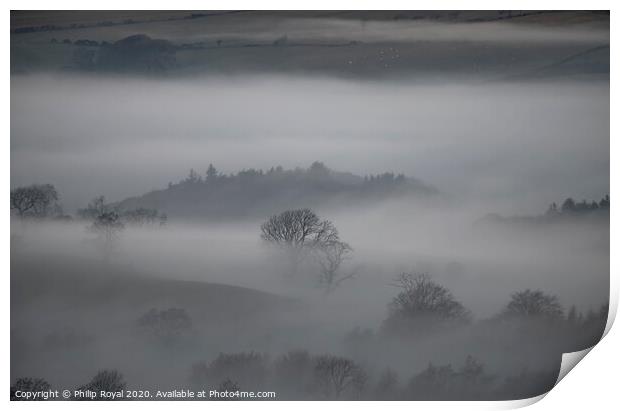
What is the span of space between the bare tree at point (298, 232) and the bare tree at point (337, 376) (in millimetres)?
469

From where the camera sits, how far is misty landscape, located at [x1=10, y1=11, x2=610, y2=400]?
4.60m

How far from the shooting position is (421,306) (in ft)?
15.3

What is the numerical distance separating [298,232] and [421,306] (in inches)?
27.1

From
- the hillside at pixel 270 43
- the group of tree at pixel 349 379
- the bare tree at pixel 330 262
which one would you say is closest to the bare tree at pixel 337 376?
the group of tree at pixel 349 379

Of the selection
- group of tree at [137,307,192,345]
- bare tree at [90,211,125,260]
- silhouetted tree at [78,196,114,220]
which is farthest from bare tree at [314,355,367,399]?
silhouetted tree at [78,196,114,220]

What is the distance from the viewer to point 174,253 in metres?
4.62

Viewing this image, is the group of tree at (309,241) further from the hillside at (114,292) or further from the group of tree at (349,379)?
the group of tree at (349,379)

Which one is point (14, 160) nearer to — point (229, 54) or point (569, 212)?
point (229, 54)

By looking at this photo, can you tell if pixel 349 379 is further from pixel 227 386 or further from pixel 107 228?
pixel 107 228

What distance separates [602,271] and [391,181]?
1.11 metres

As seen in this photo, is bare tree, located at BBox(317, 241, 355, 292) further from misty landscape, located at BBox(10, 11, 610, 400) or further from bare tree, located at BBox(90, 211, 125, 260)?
bare tree, located at BBox(90, 211, 125, 260)

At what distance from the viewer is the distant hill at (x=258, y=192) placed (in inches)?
182

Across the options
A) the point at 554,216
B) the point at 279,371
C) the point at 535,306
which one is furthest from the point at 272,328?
the point at 554,216

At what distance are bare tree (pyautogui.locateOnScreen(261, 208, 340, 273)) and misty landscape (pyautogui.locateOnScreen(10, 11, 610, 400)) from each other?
11 millimetres
